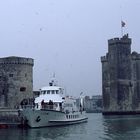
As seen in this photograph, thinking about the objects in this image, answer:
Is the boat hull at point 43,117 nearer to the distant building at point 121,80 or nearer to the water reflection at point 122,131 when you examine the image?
the water reflection at point 122,131

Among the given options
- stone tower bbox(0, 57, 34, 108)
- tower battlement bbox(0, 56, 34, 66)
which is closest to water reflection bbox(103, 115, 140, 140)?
stone tower bbox(0, 57, 34, 108)

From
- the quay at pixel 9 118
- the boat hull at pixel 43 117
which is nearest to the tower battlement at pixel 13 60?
the quay at pixel 9 118

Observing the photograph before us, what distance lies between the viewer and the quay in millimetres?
42875

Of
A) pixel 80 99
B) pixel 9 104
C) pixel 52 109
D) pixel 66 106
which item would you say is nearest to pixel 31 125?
pixel 52 109

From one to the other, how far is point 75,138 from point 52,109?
34.9 ft

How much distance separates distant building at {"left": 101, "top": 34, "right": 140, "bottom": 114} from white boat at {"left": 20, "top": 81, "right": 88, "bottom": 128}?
122ft

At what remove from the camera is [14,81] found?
2071 inches

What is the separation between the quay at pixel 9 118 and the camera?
42875 mm

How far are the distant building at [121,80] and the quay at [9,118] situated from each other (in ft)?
141

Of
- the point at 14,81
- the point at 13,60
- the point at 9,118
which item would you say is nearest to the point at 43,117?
the point at 9,118

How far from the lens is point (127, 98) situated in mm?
85688

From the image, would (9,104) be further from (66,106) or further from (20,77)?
(66,106)

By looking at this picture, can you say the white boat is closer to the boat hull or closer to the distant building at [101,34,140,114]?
the boat hull

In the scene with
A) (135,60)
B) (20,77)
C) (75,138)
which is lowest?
(75,138)
